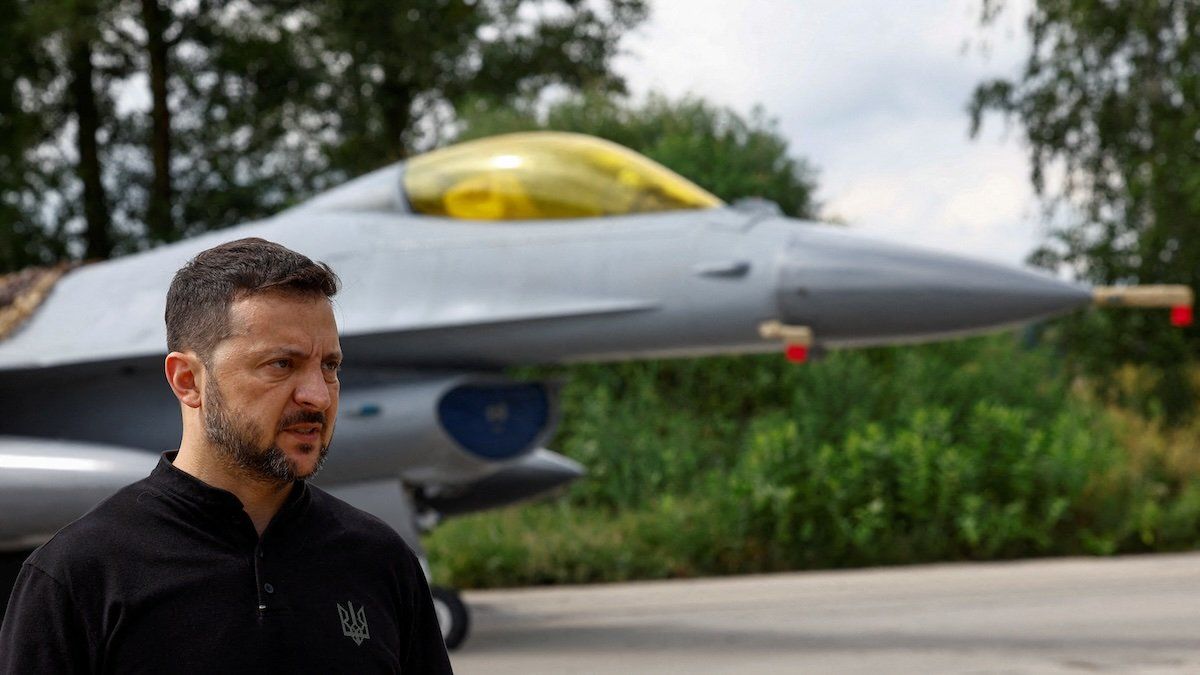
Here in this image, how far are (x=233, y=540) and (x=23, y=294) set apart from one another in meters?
8.05

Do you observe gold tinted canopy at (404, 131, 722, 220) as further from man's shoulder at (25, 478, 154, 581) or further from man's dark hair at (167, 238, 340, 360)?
man's shoulder at (25, 478, 154, 581)

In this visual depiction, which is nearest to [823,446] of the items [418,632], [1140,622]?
[1140,622]

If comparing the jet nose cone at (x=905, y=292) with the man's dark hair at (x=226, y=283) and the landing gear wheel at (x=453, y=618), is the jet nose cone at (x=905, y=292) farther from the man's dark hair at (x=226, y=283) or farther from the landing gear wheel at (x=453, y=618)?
the man's dark hair at (x=226, y=283)

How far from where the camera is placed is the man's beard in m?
1.78

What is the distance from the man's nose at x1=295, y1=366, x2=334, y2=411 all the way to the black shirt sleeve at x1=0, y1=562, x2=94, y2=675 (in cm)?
34

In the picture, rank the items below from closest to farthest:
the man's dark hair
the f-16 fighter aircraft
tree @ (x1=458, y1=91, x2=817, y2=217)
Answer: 1. the man's dark hair
2. the f-16 fighter aircraft
3. tree @ (x1=458, y1=91, x2=817, y2=217)

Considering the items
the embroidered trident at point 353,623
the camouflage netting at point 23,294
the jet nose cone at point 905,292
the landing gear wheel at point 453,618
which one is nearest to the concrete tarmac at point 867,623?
the landing gear wheel at point 453,618

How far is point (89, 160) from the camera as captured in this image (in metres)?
24.3

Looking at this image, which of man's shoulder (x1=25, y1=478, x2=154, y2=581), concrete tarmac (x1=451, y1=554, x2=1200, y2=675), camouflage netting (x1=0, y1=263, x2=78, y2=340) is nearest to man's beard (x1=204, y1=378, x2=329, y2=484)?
man's shoulder (x1=25, y1=478, x2=154, y2=581)

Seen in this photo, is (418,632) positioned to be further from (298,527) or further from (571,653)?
(571,653)

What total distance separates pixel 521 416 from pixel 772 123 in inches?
501

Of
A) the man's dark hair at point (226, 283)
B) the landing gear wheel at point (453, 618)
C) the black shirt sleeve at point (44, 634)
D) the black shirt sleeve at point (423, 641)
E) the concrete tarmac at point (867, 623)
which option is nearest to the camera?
the black shirt sleeve at point (44, 634)

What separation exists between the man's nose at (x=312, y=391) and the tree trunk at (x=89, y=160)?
77.1ft

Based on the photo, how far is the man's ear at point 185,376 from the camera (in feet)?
5.96
